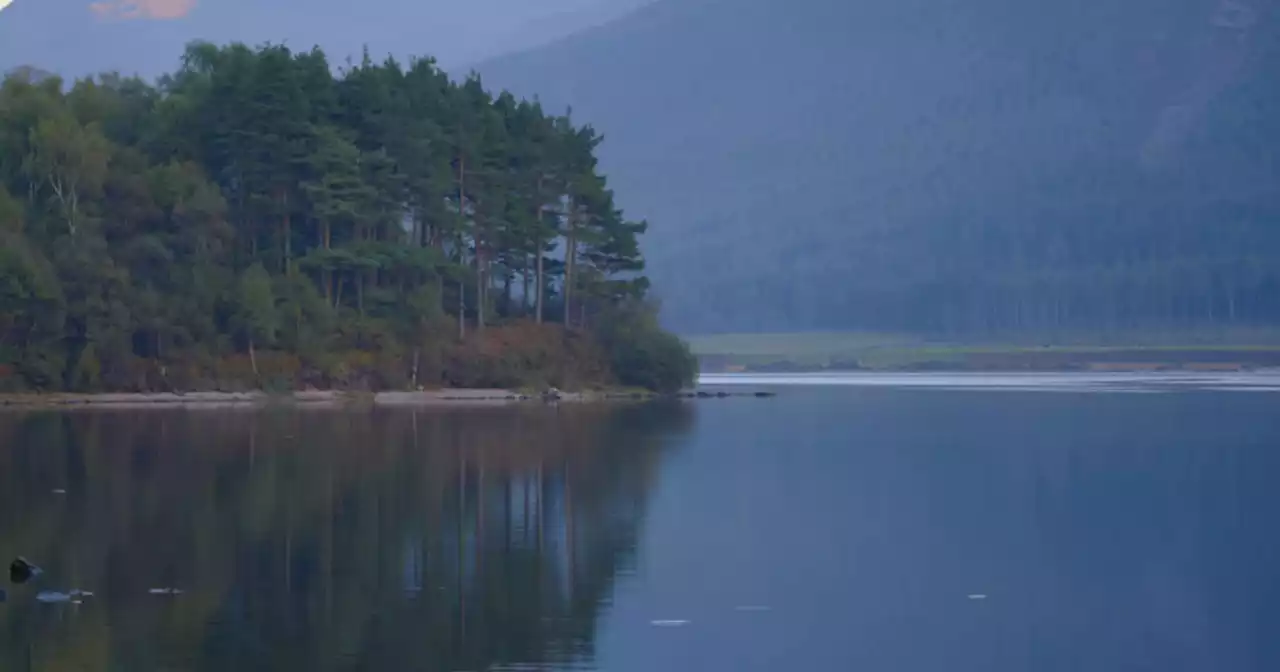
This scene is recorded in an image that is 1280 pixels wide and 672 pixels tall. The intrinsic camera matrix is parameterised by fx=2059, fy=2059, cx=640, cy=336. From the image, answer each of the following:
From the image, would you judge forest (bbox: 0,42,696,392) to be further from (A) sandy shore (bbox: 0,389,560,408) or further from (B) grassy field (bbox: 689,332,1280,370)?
(B) grassy field (bbox: 689,332,1280,370)

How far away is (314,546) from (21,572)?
3.69 metres

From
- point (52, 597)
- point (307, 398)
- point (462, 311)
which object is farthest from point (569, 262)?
point (52, 597)

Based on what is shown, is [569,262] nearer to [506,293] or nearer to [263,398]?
[506,293]

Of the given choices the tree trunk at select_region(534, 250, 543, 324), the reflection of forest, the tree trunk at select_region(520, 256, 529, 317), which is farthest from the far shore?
the reflection of forest

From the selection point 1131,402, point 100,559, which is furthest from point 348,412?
point 100,559

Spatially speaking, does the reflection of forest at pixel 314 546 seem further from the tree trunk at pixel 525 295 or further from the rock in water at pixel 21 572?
the tree trunk at pixel 525 295

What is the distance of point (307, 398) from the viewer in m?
59.7

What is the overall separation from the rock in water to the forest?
37.1 meters

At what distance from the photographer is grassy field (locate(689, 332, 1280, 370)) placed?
399ft

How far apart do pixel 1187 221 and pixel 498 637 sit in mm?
170661

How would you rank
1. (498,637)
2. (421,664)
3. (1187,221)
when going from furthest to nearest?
1. (1187,221)
2. (498,637)
3. (421,664)

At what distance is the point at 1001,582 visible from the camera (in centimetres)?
2003

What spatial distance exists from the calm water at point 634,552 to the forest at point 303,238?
1605 cm

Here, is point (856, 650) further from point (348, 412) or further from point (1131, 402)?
point (1131, 402)
